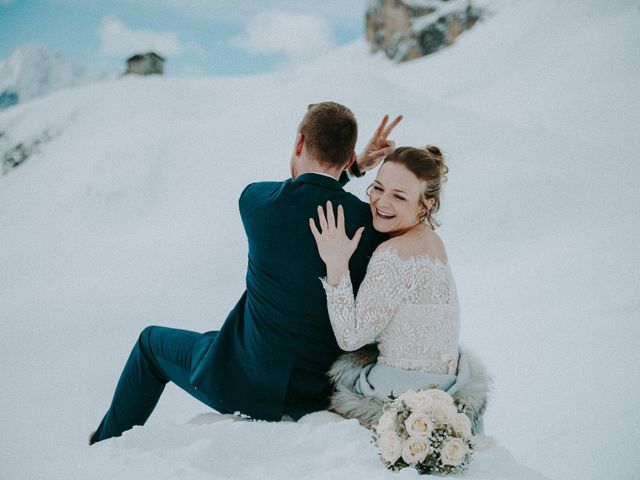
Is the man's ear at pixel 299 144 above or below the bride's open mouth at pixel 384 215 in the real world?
above

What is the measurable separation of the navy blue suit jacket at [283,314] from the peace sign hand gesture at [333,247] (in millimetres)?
101

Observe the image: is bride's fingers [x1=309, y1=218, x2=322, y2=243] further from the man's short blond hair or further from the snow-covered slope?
the snow-covered slope

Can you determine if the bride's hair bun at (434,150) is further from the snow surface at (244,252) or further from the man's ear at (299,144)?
the man's ear at (299,144)

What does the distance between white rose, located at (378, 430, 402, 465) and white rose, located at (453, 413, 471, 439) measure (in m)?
0.20

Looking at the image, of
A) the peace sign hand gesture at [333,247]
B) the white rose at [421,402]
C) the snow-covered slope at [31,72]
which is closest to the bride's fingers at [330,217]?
the peace sign hand gesture at [333,247]

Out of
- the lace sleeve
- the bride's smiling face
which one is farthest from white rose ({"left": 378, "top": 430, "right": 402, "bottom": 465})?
the bride's smiling face

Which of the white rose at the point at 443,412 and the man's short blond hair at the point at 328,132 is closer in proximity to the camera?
the white rose at the point at 443,412

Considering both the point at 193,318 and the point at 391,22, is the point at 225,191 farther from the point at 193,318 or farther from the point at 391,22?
Result: the point at 391,22

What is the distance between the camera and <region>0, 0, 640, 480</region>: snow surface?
2055 millimetres

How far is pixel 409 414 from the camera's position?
1.69 m

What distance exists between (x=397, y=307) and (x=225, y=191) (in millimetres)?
6754

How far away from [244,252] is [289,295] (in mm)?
4821

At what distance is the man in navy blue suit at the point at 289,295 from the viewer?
84.9 inches

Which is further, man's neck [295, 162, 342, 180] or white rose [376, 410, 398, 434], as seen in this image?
man's neck [295, 162, 342, 180]
